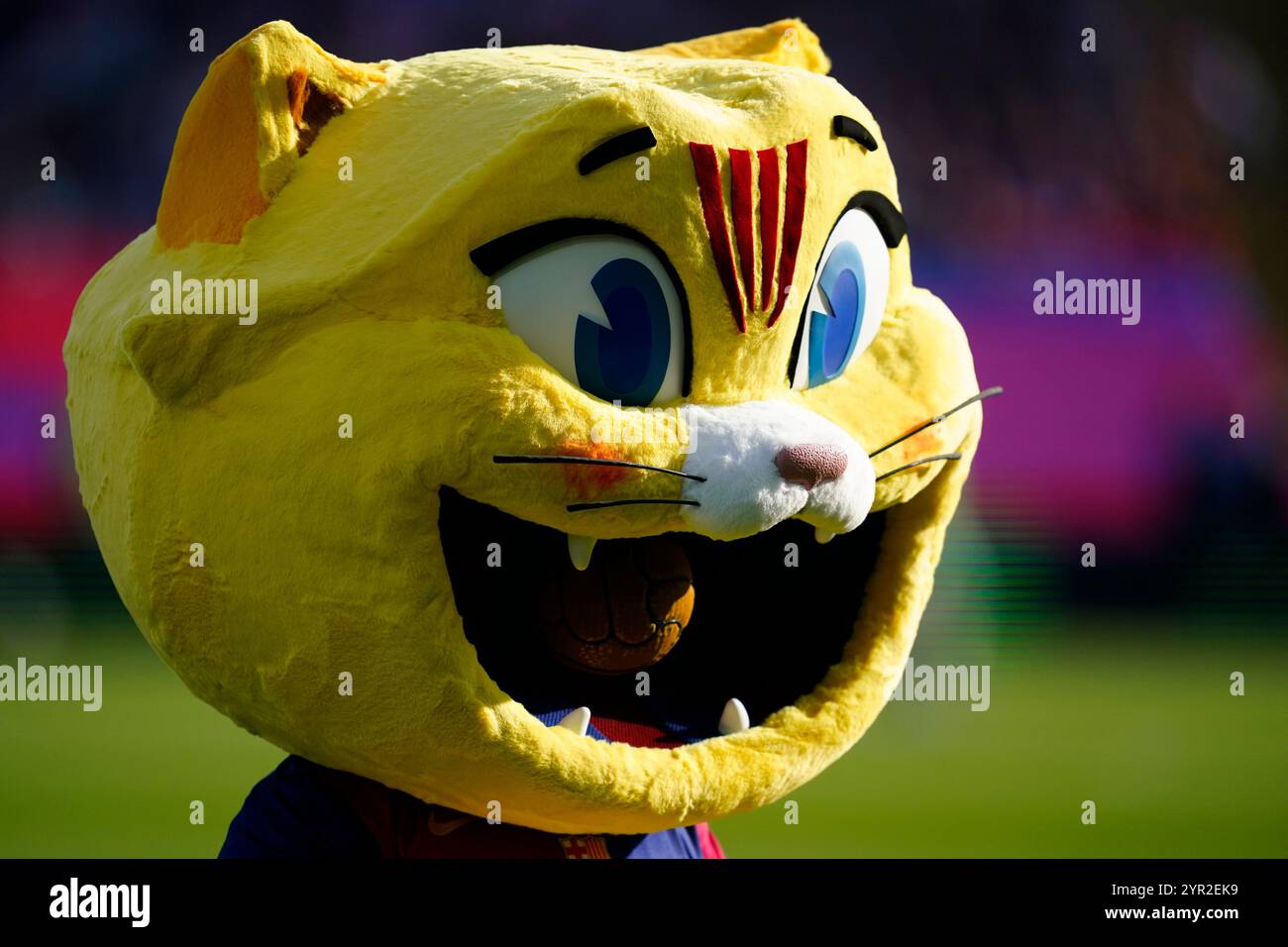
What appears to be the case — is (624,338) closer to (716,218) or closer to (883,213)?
(716,218)

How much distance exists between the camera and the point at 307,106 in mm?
1401

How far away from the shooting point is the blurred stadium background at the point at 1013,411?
293 centimetres

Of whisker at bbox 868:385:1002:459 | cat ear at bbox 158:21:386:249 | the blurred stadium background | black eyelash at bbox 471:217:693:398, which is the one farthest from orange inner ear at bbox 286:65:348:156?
the blurred stadium background

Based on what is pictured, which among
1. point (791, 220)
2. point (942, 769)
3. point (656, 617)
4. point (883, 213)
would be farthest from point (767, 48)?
point (942, 769)

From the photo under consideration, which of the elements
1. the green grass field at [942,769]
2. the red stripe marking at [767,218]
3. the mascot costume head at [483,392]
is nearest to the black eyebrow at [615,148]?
the mascot costume head at [483,392]

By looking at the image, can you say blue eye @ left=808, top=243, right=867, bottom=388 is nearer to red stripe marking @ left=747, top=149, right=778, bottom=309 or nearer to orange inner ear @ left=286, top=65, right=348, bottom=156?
red stripe marking @ left=747, top=149, right=778, bottom=309

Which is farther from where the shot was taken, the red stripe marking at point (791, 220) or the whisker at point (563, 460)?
the red stripe marking at point (791, 220)

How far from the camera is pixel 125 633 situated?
311 centimetres

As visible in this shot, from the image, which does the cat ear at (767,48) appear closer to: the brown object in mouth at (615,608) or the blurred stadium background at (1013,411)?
the brown object in mouth at (615,608)

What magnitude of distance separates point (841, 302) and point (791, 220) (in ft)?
0.42

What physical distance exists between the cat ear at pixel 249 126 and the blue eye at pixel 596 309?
24 cm

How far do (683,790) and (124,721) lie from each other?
199 centimetres

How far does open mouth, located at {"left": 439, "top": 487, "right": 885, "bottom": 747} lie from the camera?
146 centimetres

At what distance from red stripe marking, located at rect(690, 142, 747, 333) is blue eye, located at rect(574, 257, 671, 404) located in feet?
0.19
